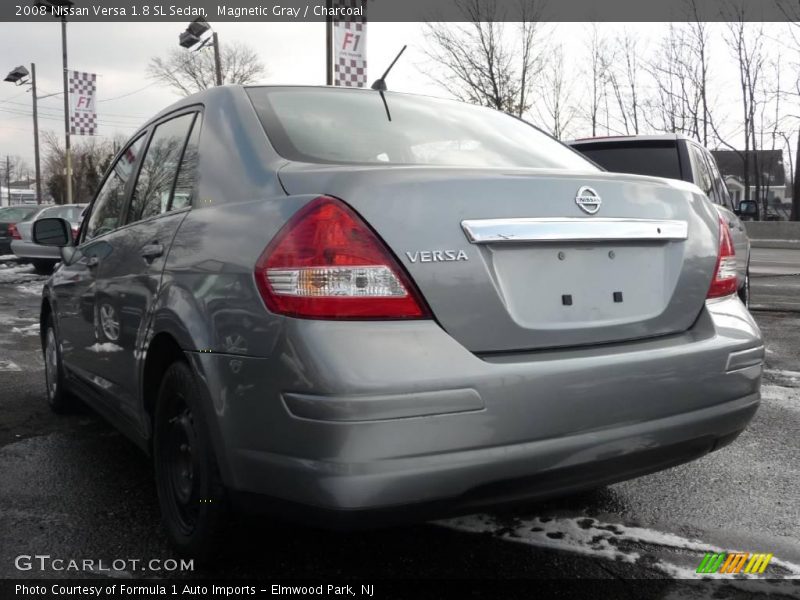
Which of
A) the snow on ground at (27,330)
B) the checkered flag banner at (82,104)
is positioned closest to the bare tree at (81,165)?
the checkered flag banner at (82,104)

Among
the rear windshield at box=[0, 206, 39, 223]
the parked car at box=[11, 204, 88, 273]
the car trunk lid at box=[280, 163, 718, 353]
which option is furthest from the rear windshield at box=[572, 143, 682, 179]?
the rear windshield at box=[0, 206, 39, 223]

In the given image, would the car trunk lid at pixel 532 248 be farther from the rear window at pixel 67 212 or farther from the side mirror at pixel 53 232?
the rear window at pixel 67 212

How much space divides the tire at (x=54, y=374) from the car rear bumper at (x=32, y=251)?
9289 millimetres

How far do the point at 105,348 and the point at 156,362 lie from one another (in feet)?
2.25

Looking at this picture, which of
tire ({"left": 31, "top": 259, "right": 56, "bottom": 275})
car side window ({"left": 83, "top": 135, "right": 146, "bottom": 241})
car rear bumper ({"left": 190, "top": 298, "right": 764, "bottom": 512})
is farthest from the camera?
tire ({"left": 31, "top": 259, "right": 56, "bottom": 275})

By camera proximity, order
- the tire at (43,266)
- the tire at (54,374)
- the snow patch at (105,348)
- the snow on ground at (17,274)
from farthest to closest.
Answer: the tire at (43,266)
the snow on ground at (17,274)
the tire at (54,374)
the snow patch at (105,348)

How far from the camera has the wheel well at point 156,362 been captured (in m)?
2.42

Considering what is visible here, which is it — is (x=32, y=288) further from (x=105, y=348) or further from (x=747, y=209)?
(x=747, y=209)

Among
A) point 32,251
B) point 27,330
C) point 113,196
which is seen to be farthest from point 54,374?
point 32,251

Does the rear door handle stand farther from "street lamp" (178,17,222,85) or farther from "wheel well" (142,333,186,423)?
"street lamp" (178,17,222,85)

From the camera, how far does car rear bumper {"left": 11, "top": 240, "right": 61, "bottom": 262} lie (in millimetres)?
13398

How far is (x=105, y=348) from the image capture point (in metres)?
3.13

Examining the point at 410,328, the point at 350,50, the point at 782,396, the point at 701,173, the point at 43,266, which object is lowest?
the point at 782,396

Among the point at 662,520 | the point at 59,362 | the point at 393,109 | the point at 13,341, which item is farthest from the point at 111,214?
the point at 13,341
